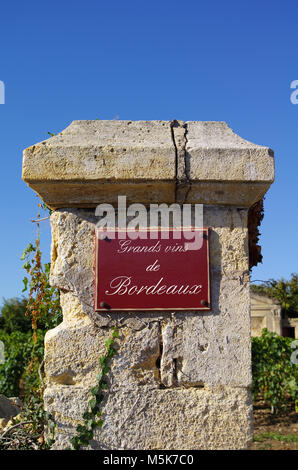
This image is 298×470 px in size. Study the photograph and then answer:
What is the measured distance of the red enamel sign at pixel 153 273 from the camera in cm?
225

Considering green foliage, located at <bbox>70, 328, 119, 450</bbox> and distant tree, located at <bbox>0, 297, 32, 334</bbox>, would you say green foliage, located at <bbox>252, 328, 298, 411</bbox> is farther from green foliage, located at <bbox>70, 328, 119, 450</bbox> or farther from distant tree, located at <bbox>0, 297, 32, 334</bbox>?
distant tree, located at <bbox>0, 297, 32, 334</bbox>

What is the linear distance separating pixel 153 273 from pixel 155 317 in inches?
8.8

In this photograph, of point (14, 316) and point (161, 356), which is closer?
point (161, 356)

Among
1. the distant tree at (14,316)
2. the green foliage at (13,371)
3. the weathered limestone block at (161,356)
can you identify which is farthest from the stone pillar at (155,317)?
the distant tree at (14,316)

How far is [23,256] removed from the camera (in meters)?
3.04

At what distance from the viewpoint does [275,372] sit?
786 cm

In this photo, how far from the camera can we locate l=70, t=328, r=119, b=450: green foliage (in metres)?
2.12

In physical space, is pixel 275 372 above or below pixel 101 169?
below

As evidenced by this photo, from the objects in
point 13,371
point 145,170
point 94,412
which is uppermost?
point 145,170

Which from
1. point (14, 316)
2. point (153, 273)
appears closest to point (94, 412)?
point (153, 273)

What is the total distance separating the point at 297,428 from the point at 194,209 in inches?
239

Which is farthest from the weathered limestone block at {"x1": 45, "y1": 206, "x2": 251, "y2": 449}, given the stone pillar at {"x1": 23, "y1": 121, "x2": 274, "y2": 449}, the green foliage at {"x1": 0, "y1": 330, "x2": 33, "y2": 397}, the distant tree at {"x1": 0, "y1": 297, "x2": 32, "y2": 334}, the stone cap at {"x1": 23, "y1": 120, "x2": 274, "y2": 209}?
the distant tree at {"x1": 0, "y1": 297, "x2": 32, "y2": 334}

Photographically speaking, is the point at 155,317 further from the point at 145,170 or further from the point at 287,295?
A: the point at 287,295

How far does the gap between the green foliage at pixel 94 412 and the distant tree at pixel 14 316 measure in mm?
19436
